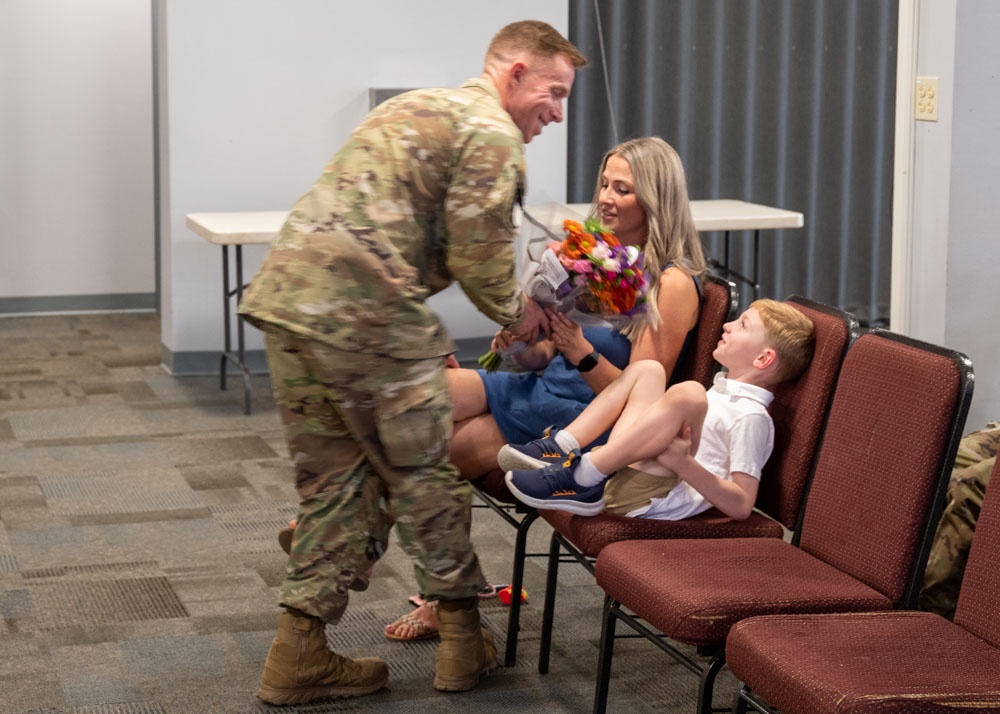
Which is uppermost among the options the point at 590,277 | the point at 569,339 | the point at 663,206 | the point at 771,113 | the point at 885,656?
the point at 771,113

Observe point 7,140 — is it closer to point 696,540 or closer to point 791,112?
point 791,112

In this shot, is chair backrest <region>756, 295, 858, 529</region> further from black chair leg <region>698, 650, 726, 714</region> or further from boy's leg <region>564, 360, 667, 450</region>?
black chair leg <region>698, 650, 726, 714</region>

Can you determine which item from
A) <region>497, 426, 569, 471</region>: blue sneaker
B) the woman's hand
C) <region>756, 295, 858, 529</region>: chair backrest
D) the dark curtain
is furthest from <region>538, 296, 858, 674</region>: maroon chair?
the dark curtain

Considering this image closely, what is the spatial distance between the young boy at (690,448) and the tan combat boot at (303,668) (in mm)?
516

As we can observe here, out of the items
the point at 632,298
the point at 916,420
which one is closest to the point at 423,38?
the point at 632,298

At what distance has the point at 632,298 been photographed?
9.11 ft

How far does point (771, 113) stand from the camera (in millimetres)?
7176

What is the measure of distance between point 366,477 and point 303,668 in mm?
414

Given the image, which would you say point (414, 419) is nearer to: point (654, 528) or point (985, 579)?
point (654, 528)

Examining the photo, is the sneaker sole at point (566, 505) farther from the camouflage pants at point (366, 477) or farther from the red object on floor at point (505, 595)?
the red object on floor at point (505, 595)

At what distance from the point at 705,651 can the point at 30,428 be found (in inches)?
143

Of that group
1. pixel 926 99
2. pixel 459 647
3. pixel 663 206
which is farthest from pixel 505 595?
pixel 926 99

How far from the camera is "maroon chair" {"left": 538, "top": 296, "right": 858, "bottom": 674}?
266cm

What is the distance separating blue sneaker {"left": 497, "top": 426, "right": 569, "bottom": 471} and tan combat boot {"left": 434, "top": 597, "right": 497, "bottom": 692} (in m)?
0.30
